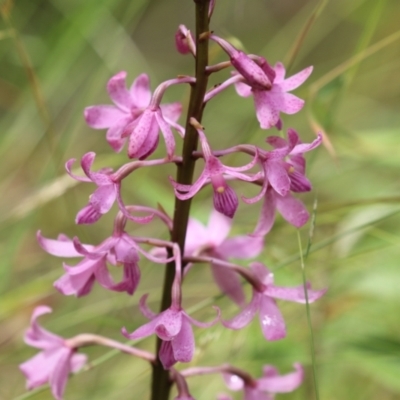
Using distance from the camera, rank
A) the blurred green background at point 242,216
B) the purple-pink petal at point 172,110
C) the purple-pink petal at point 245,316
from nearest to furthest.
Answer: the purple-pink petal at point 245,316 → the purple-pink petal at point 172,110 → the blurred green background at point 242,216

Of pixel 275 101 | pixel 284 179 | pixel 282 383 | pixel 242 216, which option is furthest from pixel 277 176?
pixel 242 216

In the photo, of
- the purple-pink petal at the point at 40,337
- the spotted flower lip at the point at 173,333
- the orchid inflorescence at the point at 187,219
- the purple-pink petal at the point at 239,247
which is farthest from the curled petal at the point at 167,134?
the purple-pink petal at the point at 40,337

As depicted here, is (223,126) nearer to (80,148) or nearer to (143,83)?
(80,148)

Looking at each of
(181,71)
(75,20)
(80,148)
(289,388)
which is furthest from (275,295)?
(181,71)

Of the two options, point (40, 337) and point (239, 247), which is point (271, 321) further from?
point (40, 337)

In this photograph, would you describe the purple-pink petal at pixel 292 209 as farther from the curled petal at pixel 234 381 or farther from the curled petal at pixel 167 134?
the curled petal at pixel 234 381

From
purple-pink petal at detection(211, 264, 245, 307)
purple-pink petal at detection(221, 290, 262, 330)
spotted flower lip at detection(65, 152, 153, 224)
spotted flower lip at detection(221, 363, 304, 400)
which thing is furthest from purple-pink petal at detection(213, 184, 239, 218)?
spotted flower lip at detection(221, 363, 304, 400)
